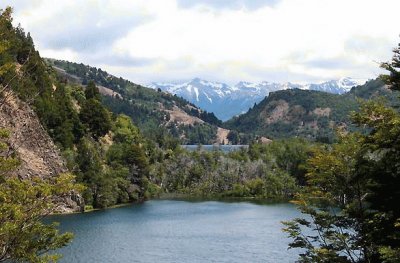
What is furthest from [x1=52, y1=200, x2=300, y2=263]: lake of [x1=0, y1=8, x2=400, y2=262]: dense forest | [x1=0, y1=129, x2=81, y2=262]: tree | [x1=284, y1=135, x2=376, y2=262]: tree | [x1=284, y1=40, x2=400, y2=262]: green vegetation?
[x1=0, y1=129, x2=81, y2=262]: tree

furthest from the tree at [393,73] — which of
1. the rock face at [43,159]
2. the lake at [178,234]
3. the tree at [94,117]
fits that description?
the tree at [94,117]

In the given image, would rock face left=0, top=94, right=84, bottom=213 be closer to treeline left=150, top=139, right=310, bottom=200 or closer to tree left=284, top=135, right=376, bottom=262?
treeline left=150, top=139, right=310, bottom=200

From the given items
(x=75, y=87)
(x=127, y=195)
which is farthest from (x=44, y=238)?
(x=75, y=87)

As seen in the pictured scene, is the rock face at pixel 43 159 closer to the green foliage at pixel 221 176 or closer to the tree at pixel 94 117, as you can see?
the tree at pixel 94 117

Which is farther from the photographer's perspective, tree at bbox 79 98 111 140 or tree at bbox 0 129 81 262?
tree at bbox 79 98 111 140

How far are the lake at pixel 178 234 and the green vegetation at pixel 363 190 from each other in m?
35.7

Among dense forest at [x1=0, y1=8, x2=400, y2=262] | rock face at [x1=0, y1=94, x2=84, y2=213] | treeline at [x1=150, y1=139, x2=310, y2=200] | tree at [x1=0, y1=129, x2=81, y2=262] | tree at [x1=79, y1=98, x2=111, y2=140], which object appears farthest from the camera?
treeline at [x1=150, y1=139, x2=310, y2=200]

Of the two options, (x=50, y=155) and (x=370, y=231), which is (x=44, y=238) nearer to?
(x=370, y=231)

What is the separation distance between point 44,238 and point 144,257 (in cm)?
4983

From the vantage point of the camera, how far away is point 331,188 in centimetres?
3681

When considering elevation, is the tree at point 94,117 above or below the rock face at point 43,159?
above

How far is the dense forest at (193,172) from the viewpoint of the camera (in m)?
23.3

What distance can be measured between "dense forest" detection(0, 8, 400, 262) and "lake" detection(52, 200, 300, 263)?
745 cm

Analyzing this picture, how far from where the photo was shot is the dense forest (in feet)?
76.5
